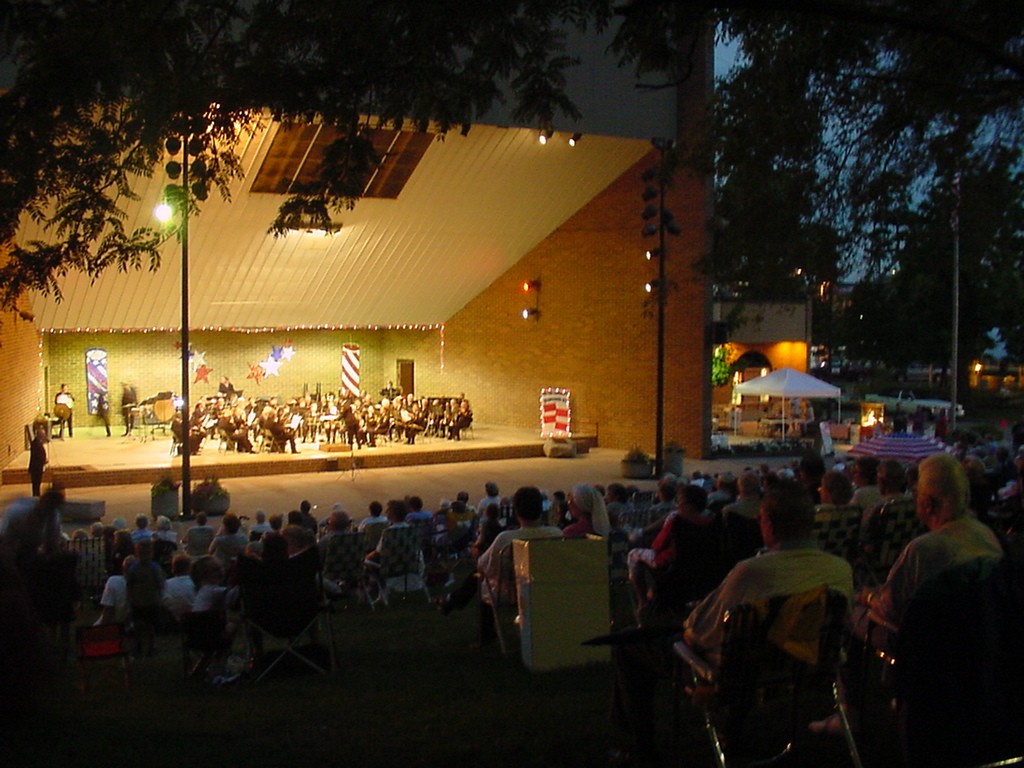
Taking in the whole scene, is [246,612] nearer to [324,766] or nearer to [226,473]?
[324,766]

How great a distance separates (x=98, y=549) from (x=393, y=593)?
2917 mm

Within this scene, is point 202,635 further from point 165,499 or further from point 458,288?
point 458,288

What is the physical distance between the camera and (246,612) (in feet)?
22.5

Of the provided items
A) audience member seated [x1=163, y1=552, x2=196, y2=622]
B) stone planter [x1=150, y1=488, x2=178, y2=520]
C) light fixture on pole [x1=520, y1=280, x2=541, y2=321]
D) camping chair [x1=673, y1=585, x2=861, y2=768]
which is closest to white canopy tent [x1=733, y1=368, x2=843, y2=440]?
light fixture on pole [x1=520, y1=280, x2=541, y2=321]

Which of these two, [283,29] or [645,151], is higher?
[645,151]

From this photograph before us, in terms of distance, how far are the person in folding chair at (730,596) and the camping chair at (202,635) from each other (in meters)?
3.17

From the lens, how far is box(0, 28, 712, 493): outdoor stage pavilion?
23781 mm

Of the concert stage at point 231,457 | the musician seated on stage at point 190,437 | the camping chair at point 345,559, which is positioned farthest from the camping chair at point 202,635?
the musician seated on stage at point 190,437

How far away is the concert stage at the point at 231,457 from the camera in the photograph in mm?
21828

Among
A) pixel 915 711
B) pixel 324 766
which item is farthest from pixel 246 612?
pixel 915 711

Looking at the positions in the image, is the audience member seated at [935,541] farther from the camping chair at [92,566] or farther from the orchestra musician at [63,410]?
the orchestra musician at [63,410]

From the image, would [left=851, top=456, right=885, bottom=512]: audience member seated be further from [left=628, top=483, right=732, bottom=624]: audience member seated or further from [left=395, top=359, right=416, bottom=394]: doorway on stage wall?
[left=395, top=359, right=416, bottom=394]: doorway on stage wall

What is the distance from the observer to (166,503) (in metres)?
18.2

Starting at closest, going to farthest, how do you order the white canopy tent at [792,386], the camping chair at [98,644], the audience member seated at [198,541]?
the camping chair at [98,644] → the audience member seated at [198,541] → the white canopy tent at [792,386]
